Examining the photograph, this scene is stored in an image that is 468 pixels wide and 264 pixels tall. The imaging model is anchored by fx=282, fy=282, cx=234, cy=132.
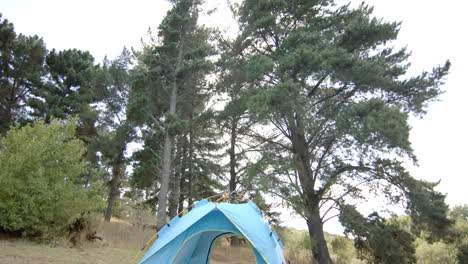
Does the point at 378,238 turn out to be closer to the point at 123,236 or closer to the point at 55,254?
the point at 55,254

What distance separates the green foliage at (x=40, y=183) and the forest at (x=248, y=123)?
32 millimetres

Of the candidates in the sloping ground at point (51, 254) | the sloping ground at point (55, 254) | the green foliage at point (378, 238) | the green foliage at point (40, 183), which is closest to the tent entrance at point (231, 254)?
the green foliage at point (378, 238)

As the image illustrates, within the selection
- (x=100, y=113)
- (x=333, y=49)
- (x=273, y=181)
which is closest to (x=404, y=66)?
(x=333, y=49)

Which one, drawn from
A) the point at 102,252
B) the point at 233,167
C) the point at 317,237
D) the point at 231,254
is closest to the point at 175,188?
the point at 233,167

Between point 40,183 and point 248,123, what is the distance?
326 inches

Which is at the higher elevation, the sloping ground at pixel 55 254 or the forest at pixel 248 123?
the forest at pixel 248 123

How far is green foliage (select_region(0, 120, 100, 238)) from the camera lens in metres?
6.71

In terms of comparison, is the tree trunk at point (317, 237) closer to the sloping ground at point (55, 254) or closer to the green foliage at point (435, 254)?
the sloping ground at point (55, 254)

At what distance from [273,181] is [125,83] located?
349 inches

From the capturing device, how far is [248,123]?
42.4ft

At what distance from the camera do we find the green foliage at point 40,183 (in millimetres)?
6707

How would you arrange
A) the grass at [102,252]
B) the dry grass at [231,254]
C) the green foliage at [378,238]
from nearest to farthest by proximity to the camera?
the grass at [102,252]
the green foliage at [378,238]
the dry grass at [231,254]

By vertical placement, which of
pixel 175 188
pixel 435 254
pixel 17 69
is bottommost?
pixel 435 254

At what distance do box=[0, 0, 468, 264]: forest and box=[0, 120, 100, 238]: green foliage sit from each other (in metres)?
0.03
